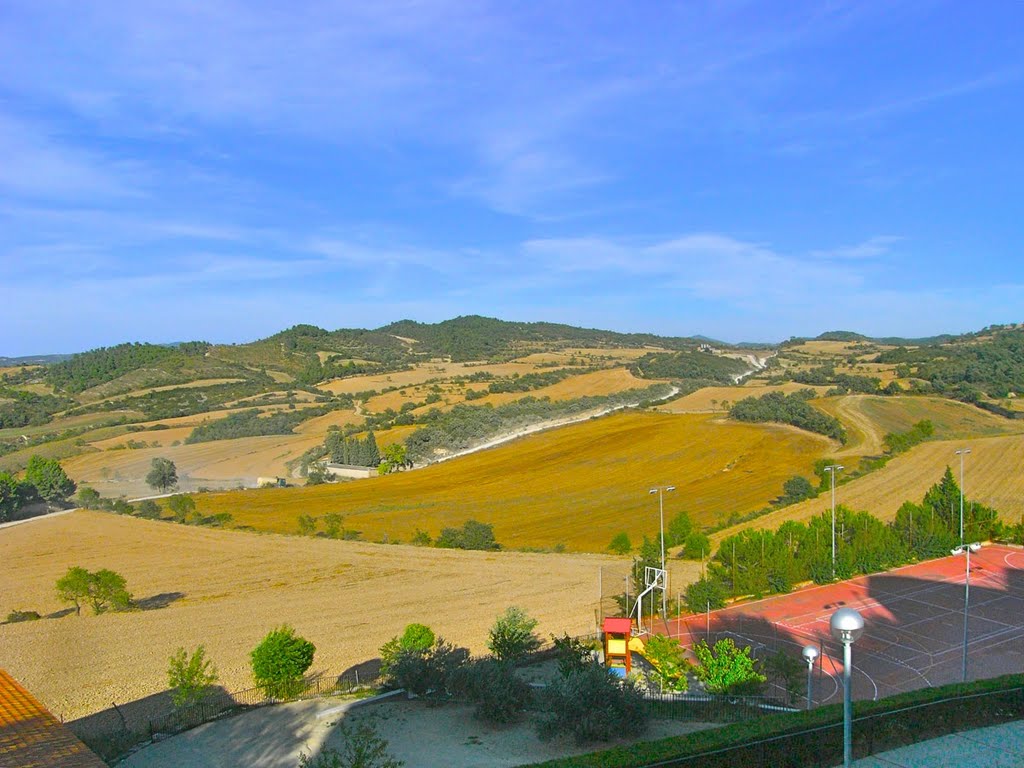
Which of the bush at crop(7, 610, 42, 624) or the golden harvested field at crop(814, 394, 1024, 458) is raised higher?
the golden harvested field at crop(814, 394, 1024, 458)

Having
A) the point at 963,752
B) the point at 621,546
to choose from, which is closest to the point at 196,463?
the point at 621,546

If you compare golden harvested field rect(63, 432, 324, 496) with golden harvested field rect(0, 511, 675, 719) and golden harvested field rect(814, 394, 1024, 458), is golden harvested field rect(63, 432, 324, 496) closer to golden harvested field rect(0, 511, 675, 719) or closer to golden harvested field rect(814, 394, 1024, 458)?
golden harvested field rect(0, 511, 675, 719)

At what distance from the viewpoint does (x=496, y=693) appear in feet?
47.8

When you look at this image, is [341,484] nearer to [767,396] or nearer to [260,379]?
[767,396]

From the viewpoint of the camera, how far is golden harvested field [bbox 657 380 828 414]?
278 ft

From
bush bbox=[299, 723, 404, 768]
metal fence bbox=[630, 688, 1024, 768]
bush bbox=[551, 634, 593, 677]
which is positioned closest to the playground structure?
bush bbox=[551, 634, 593, 677]

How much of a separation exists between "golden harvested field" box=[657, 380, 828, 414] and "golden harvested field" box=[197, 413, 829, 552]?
41.5 ft

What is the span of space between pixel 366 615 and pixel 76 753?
16227 mm

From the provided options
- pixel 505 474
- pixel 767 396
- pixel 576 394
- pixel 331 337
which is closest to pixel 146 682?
pixel 505 474

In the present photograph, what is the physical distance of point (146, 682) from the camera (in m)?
19.0

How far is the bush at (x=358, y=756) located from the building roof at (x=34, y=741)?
283 cm

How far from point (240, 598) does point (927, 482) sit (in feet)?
131

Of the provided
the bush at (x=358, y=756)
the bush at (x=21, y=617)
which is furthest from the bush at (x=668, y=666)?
the bush at (x=21, y=617)

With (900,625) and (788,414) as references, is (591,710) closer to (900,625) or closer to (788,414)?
(900,625)
